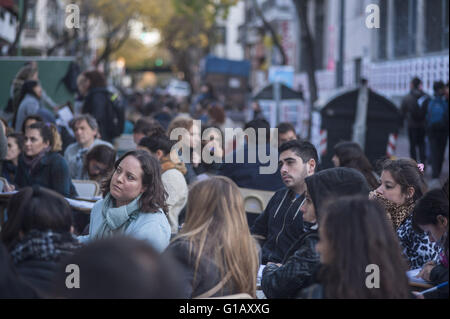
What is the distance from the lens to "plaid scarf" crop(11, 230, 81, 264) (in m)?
3.59

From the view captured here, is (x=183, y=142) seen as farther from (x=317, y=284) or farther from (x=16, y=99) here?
(x=317, y=284)

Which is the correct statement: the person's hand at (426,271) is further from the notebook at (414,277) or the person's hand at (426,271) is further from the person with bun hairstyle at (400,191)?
the person with bun hairstyle at (400,191)

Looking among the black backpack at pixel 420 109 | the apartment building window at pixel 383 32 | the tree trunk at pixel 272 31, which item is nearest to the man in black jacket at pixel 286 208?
the black backpack at pixel 420 109

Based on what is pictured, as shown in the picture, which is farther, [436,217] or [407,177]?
[407,177]

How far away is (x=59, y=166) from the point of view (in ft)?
23.2

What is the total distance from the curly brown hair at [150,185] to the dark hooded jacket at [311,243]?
1144 mm

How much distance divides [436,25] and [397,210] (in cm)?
1617

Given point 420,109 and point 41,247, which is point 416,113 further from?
point 41,247

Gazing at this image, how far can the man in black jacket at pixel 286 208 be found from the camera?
5414mm

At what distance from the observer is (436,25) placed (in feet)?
66.9

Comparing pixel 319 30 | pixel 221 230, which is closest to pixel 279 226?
pixel 221 230

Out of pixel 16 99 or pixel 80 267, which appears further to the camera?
pixel 16 99
